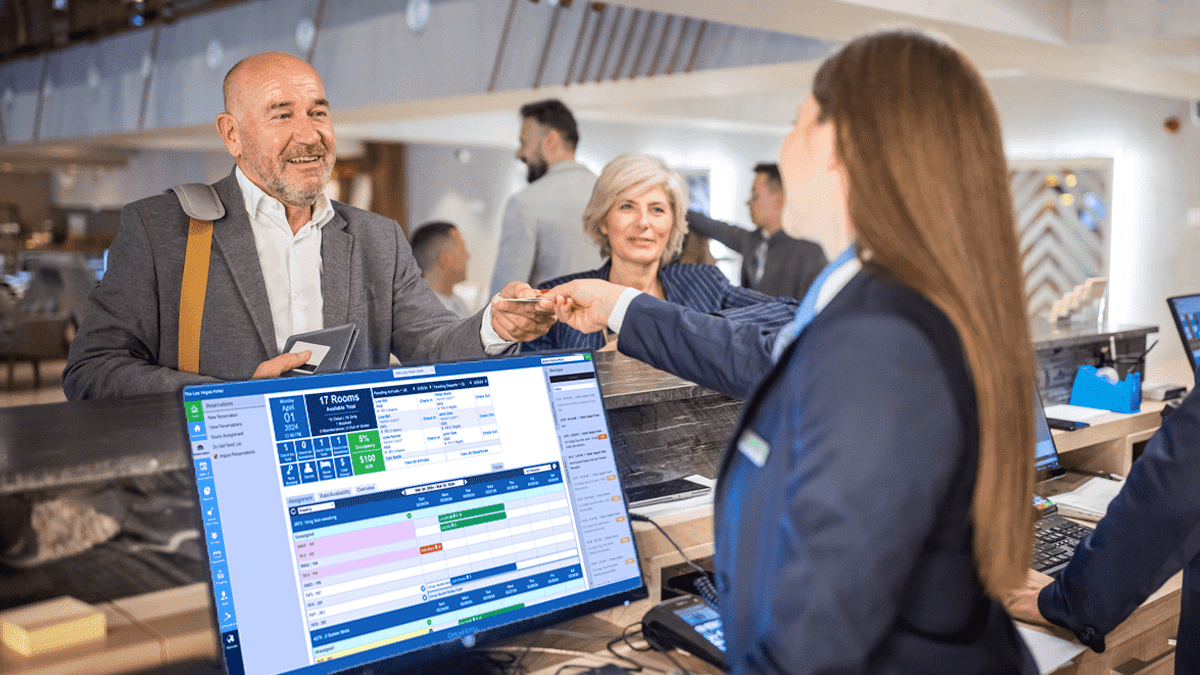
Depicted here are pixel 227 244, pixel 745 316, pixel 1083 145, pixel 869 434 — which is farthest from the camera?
pixel 1083 145

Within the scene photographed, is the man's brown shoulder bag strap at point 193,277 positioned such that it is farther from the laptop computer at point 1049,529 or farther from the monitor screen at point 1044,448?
the monitor screen at point 1044,448

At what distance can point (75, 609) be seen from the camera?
1.18m

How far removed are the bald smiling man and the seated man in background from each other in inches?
106

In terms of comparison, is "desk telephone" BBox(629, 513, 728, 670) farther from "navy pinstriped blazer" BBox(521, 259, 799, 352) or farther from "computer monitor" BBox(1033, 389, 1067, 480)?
"navy pinstriped blazer" BBox(521, 259, 799, 352)

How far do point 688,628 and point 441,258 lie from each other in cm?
379

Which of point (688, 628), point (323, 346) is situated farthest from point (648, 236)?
point (688, 628)

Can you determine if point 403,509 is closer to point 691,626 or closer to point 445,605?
point 445,605

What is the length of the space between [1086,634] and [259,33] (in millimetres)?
8411

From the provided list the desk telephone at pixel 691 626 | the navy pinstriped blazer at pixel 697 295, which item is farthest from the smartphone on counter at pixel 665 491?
the navy pinstriped blazer at pixel 697 295

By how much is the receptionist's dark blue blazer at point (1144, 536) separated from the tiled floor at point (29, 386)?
25.7 ft

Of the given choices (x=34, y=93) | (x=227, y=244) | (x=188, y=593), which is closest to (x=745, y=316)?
(x=227, y=244)

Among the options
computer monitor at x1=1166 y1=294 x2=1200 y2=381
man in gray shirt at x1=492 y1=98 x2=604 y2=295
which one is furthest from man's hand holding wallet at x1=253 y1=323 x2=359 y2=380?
computer monitor at x1=1166 y1=294 x2=1200 y2=381

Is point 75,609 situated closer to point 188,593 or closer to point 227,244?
point 188,593

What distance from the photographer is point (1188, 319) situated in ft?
10.6
